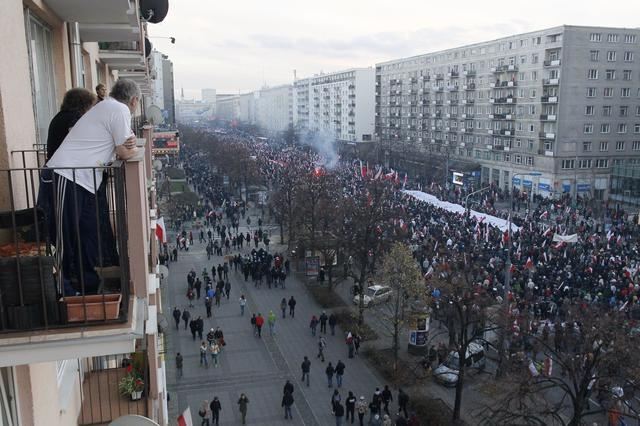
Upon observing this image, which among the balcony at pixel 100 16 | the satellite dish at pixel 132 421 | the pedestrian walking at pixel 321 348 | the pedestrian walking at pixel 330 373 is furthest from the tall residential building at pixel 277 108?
the satellite dish at pixel 132 421

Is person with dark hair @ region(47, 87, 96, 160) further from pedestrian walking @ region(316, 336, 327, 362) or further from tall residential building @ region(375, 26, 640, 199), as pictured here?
tall residential building @ region(375, 26, 640, 199)

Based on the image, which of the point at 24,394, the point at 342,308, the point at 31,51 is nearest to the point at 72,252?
the point at 24,394

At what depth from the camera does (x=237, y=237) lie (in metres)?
36.3

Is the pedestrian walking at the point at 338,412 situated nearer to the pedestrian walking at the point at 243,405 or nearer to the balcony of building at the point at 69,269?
the pedestrian walking at the point at 243,405

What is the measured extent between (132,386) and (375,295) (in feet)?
60.0

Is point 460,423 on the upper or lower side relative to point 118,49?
lower

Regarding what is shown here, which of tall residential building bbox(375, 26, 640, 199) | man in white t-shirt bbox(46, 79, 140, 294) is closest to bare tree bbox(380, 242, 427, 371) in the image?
man in white t-shirt bbox(46, 79, 140, 294)

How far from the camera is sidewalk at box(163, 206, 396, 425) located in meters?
17.4

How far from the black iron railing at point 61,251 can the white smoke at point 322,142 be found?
83044 mm

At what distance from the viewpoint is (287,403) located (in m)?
16.5

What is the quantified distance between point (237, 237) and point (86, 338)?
33.4 metres

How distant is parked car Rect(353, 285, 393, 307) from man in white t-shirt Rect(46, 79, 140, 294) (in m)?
20.8

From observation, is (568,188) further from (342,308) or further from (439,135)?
(342,308)

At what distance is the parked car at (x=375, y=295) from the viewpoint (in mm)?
24609
